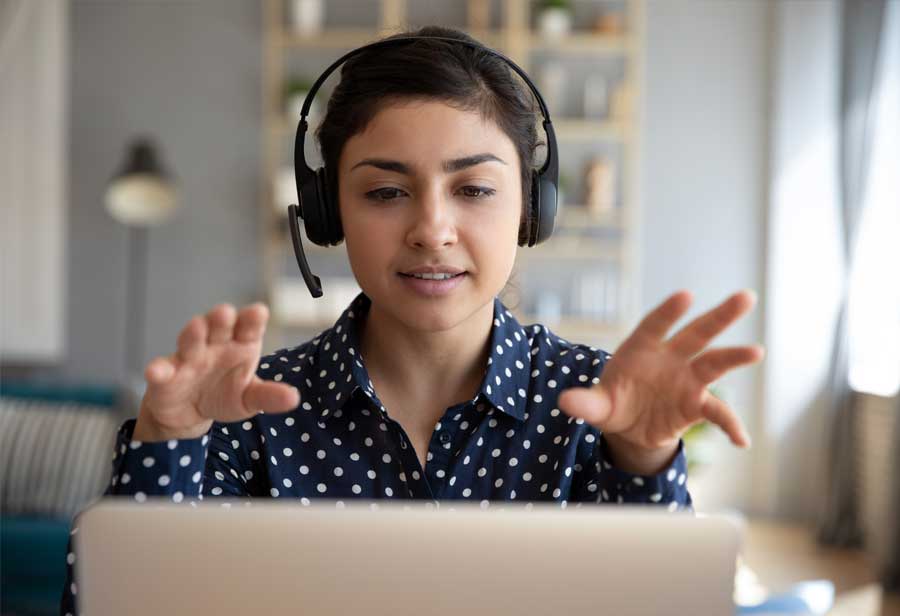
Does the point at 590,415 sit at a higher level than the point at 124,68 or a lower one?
lower

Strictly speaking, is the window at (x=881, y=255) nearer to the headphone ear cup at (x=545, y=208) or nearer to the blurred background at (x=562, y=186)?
the blurred background at (x=562, y=186)

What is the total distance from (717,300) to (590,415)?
4622 mm

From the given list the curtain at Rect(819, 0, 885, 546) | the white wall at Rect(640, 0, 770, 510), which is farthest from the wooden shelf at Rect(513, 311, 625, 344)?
the curtain at Rect(819, 0, 885, 546)

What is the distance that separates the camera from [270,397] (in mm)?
848

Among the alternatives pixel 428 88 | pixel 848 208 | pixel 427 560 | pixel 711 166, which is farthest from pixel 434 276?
pixel 711 166

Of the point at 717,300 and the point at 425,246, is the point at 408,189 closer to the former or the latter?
the point at 425,246

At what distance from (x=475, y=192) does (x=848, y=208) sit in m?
3.97

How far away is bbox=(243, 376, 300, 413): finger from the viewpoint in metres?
0.83

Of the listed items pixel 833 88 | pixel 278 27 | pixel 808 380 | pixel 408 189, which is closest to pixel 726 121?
pixel 833 88

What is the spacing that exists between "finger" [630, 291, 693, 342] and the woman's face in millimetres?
320

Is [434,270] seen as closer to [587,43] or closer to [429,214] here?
[429,214]

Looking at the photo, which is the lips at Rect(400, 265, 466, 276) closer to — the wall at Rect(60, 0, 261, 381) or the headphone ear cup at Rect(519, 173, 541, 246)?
the headphone ear cup at Rect(519, 173, 541, 246)

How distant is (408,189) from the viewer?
1.16 meters

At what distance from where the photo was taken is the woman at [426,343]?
45.5 inches
